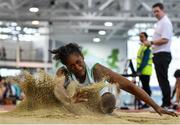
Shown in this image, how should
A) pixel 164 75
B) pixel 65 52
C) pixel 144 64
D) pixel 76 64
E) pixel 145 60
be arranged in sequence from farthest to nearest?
1. pixel 145 60
2. pixel 144 64
3. pixel 164 75
4. pixel 65 52
5. pixel 76 64

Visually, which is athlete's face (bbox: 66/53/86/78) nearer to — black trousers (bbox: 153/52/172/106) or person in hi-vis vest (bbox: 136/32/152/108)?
black trousers (bbox: 153/52/172/106)

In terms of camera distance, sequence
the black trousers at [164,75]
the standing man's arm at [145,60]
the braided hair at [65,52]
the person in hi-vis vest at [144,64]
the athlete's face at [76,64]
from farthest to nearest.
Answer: the standing man's arm at [145,60]
the person in hi-vis vest at [144,64]
the black trousers at [164,75]
the braided hair at [65,52]
the athlete's face at [76,64]

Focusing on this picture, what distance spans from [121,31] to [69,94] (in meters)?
26.1

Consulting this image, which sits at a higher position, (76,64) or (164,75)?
(76,64)

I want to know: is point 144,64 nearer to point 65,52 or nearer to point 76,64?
point 65,52

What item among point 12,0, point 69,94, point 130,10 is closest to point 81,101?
point 69,94

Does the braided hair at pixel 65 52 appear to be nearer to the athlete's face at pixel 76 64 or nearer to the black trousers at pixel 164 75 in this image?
the athlete's face at pixel 76 64

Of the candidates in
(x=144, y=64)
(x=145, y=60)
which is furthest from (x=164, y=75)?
(x=145, y=60)

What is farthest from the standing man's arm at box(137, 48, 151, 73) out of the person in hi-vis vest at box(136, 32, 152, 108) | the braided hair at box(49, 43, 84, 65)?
the braided hair at box(49, 43, 84, 65)

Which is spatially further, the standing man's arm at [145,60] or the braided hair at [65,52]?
the standing man's arm at [145,60]

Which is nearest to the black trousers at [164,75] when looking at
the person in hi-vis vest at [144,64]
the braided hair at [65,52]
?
the person in hi-vis vest at [144,64]

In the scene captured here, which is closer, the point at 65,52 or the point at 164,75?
the point at 65,52

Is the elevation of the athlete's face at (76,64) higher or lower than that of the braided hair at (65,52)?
lower

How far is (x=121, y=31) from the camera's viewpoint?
2914 cm
